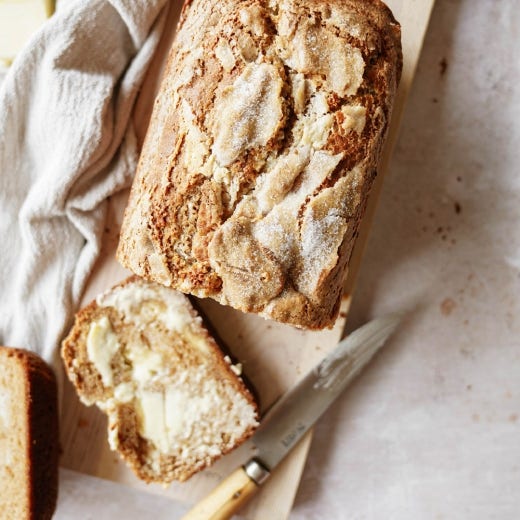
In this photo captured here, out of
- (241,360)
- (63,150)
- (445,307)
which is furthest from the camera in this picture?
(445,307)

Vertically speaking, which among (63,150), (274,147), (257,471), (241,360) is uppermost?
(274,147)

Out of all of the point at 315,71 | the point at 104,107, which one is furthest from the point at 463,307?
the point at 104,107

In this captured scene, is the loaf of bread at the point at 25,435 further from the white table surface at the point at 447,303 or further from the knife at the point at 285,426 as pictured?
the white table surface at the point at 447,303

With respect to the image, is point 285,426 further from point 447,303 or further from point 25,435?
point 25,435

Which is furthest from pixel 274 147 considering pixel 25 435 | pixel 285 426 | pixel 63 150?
pixel 25 435

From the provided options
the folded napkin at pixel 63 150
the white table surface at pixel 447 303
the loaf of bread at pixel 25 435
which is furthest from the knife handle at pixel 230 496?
the folded napkin at pixel 63 150

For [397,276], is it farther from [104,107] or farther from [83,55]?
[83,55]
